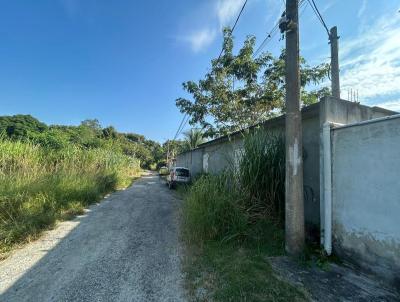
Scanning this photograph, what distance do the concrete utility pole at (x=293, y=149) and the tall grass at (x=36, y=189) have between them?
5186 mm

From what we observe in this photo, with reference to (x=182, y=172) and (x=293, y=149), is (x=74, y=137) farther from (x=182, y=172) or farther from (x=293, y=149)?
(x=293, y=149)

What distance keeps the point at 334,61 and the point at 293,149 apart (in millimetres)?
5497

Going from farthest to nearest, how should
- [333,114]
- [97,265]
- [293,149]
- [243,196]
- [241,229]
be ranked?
[243,196]
[241,229]
[333,114]
[293,149]
[97,265]

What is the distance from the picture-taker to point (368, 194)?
11.0ft

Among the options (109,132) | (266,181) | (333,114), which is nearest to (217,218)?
(266,181)

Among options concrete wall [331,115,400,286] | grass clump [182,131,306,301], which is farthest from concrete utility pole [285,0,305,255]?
concrete wall [331,115,400,286]

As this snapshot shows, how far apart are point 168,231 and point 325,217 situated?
3.42 m

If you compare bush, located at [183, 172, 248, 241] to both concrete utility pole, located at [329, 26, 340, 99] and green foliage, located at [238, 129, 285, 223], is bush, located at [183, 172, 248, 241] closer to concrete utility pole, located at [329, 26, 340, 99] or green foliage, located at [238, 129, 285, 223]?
green foliage, located at [238, 129, 285, 223]

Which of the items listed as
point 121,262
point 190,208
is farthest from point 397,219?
point 121,262

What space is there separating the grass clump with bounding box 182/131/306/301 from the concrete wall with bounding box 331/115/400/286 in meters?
1.15

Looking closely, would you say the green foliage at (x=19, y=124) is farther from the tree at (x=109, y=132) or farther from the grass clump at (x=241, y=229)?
the grass clump at (x=241, y=229)

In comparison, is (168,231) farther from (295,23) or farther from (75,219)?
(295,23)

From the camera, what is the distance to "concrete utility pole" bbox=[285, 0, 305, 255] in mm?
3900

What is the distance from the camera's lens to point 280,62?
991cm
